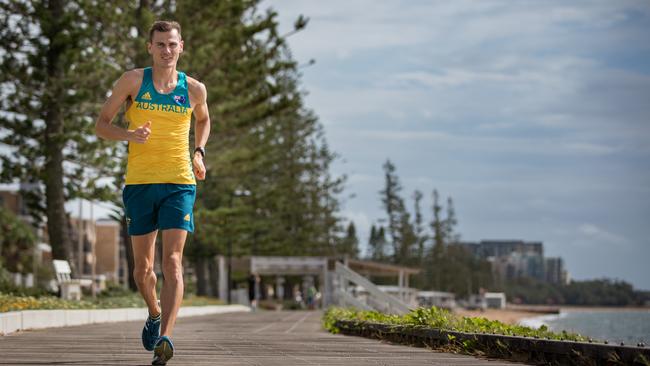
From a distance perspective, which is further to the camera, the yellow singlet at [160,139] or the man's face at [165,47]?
the man's face at [165,47]

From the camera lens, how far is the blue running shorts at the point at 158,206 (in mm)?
6957

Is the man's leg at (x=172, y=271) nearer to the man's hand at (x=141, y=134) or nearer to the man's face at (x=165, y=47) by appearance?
the man's hand at (x=141, y=134)

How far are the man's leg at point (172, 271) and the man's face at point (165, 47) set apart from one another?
106 cm

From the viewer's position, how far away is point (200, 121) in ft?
25.0

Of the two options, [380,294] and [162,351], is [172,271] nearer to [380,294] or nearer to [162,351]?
[162,351]

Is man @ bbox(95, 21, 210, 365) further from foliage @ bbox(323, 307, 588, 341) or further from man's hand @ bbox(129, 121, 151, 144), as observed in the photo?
foliage @ bbox(323, 307, 588, 341)

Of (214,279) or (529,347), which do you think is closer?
(529,347)

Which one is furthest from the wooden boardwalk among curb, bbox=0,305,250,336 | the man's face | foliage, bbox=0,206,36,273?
foliage, bbox=0,206,36,273

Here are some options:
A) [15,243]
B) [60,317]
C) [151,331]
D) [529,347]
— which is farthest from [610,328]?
[151,331]

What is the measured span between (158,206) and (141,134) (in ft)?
1.74

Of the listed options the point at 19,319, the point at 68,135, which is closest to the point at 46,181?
the point at 68,135

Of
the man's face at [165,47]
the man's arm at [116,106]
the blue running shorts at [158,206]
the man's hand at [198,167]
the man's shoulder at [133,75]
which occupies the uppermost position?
the man's face at [165,47]

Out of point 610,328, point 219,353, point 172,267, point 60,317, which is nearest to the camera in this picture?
point 172,267

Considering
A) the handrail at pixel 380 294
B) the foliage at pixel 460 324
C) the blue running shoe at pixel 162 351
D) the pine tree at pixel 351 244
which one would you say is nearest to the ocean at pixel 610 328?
the foliage at pixel 460 324
